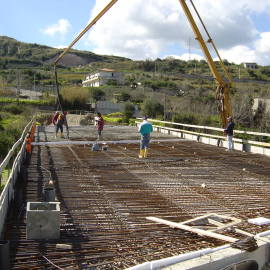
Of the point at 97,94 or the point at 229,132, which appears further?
the point at 97,94

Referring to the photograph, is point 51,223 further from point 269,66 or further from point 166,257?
point 269,66

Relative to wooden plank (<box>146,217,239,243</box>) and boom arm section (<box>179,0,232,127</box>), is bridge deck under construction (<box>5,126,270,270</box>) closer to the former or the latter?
wooden plank (<box>146,217,239,243</box>)

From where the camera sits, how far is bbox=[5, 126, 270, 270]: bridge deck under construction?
5625 millimetres

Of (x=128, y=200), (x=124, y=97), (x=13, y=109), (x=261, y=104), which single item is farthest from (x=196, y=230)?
(x=124, y=97)

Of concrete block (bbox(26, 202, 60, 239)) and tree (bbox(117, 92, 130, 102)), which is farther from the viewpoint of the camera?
tree (bbox(117, 92, 130, 102))

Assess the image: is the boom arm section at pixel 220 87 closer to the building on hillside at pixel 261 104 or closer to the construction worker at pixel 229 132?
the construction worker at pixel 229 132

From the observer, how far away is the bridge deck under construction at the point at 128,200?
5625mm

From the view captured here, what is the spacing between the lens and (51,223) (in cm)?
603

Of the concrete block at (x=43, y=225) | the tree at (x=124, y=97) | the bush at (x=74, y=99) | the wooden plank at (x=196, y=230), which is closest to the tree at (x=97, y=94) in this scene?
the tree at (x=124, y=97)

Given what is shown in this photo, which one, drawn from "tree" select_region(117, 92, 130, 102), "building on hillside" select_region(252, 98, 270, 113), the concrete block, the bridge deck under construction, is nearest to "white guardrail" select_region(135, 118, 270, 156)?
the bridge deck under construction

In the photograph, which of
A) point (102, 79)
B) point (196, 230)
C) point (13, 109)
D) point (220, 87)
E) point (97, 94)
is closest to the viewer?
point (196, 230)

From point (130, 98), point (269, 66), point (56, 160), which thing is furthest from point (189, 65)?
point (56, 160)

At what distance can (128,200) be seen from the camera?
8477 mm

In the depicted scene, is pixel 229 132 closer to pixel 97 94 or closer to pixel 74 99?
pixel 74 99
